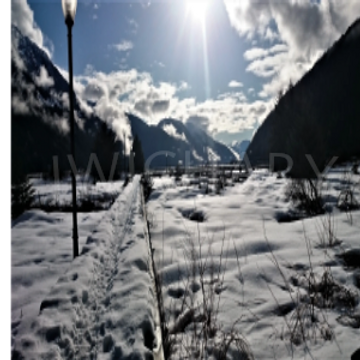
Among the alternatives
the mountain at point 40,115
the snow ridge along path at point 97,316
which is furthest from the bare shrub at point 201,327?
the mountain at point 40,115

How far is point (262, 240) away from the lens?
3.05 m

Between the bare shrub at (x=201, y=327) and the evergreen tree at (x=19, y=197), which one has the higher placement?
the evergreen tree at (x=19, y=197)

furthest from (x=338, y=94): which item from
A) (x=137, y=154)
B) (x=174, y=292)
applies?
(x=174, y=292)

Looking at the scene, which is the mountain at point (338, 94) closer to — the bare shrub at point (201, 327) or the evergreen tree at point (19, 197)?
the evergreen tree at point (19, 197)

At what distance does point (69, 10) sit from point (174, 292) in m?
3.68

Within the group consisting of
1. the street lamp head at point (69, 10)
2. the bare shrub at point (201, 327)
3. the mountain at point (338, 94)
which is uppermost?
the mountain at point (338, 94)

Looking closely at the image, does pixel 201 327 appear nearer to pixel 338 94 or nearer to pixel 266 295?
pixel 266 295

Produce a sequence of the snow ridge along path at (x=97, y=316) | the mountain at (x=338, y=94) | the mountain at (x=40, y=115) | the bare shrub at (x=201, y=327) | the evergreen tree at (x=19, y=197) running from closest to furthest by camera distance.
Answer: the snow ridge along path at (x=97, y=316)
the bare shrub at (x=201, y=327)
the evergreen tree at (x=19, y=197)
the mountain at (x=338, y=94)
the mountain at (x=40, y=115)

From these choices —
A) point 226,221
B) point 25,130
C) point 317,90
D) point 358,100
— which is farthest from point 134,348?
point 25,130

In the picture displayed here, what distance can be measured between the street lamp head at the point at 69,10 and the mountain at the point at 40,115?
86.6 meters

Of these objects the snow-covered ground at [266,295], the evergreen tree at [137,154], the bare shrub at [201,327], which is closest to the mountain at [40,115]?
the evergreen tree at [137,154]

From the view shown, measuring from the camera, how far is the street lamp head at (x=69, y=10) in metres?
2.84

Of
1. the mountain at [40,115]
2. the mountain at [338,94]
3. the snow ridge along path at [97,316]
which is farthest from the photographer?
the mountain at [40,115]

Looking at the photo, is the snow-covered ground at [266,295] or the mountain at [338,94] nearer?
the snow-covered ground at [266,295]
